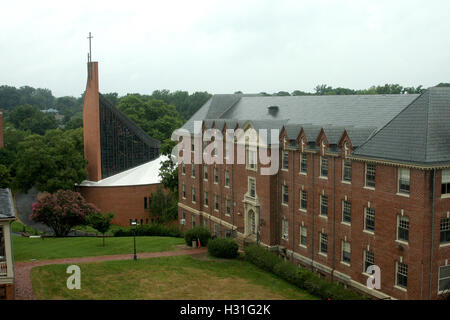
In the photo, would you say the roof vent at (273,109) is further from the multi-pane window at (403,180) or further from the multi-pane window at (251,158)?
the multi-pane window at (403,180)

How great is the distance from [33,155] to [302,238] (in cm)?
4289

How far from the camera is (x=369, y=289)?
30.4m

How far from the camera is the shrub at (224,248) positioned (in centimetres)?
4050

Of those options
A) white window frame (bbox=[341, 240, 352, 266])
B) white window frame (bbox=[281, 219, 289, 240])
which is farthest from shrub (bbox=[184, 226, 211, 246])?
white window frame (bbox=[341, 240, 352, 266])

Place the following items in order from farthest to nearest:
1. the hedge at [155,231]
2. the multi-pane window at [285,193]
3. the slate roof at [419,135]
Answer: the hedge at [155,231], the multi-pane window at [285,193], the slate roof at [419,135]

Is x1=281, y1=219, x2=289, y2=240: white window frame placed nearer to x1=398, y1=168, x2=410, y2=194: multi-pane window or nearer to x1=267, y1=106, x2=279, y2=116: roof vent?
x1=267, y1=106, x2=279, y2=116: roof vent

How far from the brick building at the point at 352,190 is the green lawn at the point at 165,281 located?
4.32 meters

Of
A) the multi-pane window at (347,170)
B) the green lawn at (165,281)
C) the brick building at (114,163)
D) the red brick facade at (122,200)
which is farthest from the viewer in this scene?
the brick building at (114,163)

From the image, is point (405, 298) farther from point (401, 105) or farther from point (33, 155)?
point (33, 155)

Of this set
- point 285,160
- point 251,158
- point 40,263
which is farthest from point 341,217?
point 40,263

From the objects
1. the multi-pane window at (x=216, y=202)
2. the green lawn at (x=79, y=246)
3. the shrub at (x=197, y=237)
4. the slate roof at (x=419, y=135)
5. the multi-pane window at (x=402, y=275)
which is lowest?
the green lawn at (x=79, y=246)

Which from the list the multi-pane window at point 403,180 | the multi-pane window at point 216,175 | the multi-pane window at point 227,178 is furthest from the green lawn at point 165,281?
the multi-pane window at point 216,175

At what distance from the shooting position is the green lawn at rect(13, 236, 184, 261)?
40.2 meters
